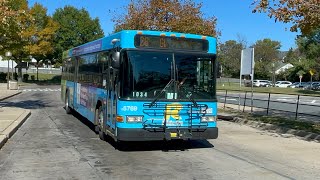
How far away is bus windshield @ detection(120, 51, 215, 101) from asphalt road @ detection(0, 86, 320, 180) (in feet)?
4.59

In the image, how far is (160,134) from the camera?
395 inches

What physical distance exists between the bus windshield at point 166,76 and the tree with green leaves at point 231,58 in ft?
302

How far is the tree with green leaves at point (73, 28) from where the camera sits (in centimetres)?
6775

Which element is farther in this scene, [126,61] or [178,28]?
[178,28]

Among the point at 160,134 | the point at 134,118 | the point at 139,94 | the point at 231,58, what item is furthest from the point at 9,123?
the point at 231,58

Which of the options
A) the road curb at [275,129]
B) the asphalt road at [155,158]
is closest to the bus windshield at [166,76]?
the asphalt road at [155,158]

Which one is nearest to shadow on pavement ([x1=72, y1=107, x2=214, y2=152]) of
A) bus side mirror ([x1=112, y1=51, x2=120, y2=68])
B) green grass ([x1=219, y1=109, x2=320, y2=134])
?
bus side mirror ([x1=112, y1=51, x2=120, y2=68])

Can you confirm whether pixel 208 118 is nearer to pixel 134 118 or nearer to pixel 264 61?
pixel 134 118

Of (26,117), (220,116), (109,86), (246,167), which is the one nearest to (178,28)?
(220,116)

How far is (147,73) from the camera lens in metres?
9.95

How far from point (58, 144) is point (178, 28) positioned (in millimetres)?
15985

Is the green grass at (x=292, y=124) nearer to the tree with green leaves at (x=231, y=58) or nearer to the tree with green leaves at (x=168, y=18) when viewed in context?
the tree with green leaves at (x=168, y=18)

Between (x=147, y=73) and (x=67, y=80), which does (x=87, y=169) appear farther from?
(x=67, y=80)

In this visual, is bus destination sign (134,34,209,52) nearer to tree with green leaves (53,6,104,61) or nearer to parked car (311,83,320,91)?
tree with green leaves (53,6,104,61)
